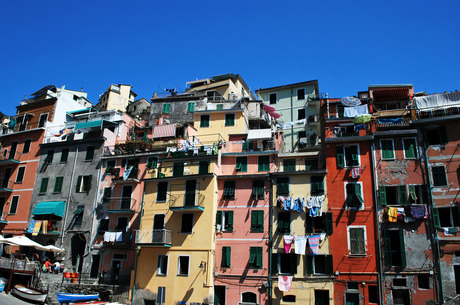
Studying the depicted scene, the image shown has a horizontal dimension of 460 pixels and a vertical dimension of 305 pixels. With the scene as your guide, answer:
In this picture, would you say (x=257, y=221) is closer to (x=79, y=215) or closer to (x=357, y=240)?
(x=357, y=240)

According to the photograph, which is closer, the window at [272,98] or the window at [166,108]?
the window at [166,108]

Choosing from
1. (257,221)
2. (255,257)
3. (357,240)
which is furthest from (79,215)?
(357,240)

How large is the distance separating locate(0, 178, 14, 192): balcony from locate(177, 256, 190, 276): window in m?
23.8

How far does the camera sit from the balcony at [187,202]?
1366 inches

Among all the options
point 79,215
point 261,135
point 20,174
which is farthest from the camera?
point 20,174

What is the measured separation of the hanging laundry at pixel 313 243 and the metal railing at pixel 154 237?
469 inches

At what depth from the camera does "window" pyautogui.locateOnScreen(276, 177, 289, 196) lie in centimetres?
3434

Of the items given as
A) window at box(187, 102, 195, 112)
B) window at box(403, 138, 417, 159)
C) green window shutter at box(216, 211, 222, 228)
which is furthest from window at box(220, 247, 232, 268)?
window at box(187, 102, 195, 112)

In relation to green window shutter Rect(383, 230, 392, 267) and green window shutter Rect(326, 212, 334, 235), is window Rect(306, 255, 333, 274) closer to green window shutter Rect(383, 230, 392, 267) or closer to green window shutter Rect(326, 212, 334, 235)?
green window shutter Rect(326, 212, 334, 235)

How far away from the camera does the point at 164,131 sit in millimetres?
43812

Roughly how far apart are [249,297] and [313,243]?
267 inches

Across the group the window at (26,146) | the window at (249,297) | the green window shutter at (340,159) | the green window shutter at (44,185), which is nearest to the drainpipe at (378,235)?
the green window shutter at (340,159)

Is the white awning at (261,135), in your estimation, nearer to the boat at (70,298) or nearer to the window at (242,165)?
the window at (242,165)

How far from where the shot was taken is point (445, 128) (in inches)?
1262
